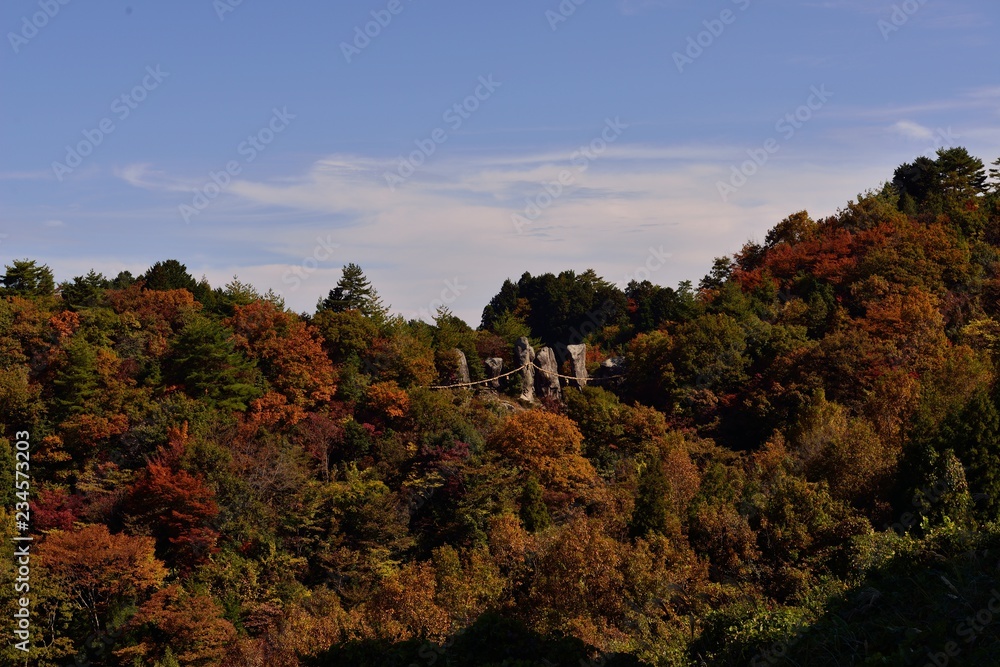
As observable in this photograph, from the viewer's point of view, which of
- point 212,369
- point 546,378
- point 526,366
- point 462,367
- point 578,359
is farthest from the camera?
point 578,359

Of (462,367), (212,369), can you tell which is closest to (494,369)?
(462,367)

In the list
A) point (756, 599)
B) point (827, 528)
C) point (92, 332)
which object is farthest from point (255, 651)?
point (92, 332)

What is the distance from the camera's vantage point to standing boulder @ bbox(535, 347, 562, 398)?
146 ft

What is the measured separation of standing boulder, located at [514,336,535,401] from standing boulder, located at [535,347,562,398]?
33 centimetres

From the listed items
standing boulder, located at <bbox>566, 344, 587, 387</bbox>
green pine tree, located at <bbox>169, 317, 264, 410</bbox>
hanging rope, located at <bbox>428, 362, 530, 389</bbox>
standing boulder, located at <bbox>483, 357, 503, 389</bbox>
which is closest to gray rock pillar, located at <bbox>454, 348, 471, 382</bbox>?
hanging rope, located at <bbox>428, 362, 530, 389</bbox>

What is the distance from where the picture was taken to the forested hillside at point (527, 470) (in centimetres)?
1842

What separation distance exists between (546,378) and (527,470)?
12.9 meters

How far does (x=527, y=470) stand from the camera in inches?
1259

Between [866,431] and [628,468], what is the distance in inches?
400

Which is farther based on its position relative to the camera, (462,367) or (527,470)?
(462,367)

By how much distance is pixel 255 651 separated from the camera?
2400 cm

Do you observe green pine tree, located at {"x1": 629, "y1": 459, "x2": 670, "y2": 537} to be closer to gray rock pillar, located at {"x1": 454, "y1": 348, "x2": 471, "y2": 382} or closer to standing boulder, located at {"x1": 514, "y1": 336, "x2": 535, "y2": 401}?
gray rock pillar, located at {"x1": 454, "y1": 348, "x2": 471, "y2": 382}

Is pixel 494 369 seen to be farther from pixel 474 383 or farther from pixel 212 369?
pixel 212 369

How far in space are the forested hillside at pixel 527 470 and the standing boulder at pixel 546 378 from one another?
28cm
